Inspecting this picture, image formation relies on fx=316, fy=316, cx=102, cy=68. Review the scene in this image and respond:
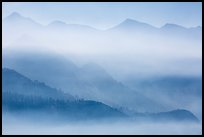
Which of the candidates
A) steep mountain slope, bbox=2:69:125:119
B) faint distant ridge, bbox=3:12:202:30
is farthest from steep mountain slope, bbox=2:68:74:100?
faint distant ridge, bbox=3:12:202:30

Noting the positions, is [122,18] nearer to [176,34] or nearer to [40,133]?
[176,34]


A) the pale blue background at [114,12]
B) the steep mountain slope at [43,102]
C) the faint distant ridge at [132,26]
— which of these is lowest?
the steep mountain slope at [43,102]

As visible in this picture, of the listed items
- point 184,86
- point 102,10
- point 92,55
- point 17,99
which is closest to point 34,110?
point 17,99

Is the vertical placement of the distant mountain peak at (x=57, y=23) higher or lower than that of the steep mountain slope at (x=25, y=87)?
higher

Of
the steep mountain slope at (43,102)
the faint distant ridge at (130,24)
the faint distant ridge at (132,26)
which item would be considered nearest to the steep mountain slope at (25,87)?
the steep mountain slope at (43,102)

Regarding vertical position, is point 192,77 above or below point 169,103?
above

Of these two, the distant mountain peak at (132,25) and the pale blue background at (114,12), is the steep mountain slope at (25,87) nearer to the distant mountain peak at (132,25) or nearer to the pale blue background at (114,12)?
the pale blue background at (114,12)

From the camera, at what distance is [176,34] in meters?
2.93

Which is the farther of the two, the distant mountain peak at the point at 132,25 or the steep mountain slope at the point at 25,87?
the distant mountain peak at the point at 132,25

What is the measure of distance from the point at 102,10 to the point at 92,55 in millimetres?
435

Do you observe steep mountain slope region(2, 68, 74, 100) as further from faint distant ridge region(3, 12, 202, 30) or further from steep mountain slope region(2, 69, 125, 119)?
faint distant ridge region(3, 12, 202, 30)

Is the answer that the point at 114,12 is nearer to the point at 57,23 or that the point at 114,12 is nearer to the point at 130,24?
the point at 130,24

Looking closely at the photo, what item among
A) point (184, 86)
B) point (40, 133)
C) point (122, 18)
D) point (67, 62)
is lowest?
point (40, 133)

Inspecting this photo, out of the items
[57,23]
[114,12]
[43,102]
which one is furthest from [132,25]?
[43,102]
